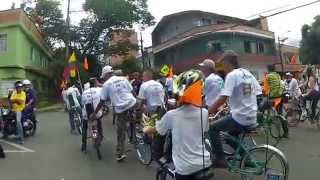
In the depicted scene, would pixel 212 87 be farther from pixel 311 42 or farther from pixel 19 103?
pixel 311 42

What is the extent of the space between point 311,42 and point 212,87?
4139 cm

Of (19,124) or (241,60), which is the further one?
(241,60)

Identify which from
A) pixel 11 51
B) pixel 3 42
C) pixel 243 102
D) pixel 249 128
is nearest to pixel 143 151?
pixel 249 128

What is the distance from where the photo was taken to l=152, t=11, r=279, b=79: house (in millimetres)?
48000

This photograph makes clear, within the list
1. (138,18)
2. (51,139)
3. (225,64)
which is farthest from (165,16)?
(225,64)

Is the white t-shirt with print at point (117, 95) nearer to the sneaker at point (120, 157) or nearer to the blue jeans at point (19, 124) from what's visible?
the sneaker at point (120, 157)

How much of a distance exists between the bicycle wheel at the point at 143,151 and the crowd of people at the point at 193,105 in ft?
1.36

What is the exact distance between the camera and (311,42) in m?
50.0

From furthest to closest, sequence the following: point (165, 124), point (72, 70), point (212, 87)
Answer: point (72, 70)
point (212, 87)
point (165, 124)

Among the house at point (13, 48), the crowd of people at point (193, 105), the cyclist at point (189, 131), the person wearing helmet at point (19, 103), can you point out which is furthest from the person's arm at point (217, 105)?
the house at point (13, 48)

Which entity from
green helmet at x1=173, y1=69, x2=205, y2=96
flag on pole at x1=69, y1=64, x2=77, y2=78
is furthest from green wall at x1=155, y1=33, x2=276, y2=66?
green helmet at x1=173, y1=69, x2=205, y2=96

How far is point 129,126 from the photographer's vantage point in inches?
517

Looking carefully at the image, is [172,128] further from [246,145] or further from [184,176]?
[246,145]

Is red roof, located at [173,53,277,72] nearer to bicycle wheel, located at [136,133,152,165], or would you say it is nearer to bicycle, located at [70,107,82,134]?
bicycle, located at [70,107,82,134]
